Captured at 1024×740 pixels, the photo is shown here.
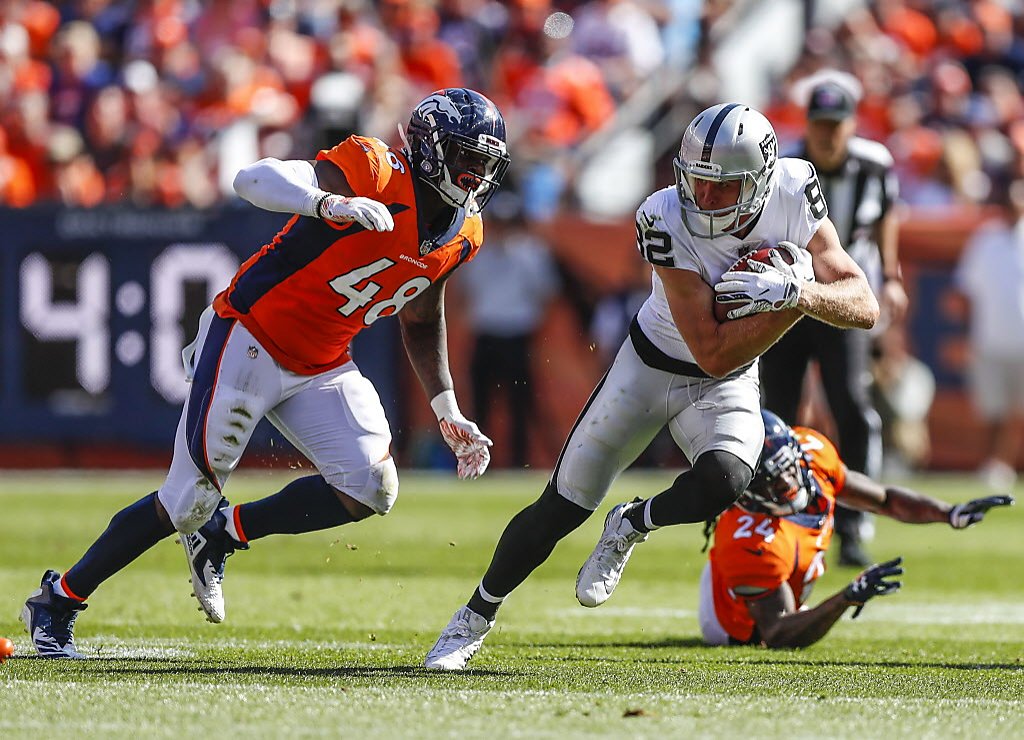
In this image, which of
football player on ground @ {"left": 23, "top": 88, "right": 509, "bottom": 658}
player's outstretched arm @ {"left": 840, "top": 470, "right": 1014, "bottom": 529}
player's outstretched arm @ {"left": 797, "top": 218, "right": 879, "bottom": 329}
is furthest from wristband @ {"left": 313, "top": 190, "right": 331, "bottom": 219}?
player's outstretched arm @ {"left": 840, "top": 470, "right": 1014, "bottom": 529}

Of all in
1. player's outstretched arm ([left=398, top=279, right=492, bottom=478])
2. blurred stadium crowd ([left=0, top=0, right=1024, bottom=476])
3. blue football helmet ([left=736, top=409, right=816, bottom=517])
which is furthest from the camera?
blurred stadium crowd ([left=0, top=0, right=1024, bottom=476])

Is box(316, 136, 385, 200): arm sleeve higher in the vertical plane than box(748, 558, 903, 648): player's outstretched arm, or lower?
higher

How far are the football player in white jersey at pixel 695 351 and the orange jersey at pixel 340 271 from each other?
64 cm

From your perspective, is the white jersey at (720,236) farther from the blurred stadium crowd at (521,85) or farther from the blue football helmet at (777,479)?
the blurred stadium crowd at (521,85)

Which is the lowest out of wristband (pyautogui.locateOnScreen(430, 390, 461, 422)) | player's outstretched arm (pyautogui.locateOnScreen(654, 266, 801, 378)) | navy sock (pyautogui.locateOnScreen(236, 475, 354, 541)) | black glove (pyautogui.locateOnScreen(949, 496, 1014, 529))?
black glove (pyautogui.locateOnScreen(949, 496, 1014, 529))

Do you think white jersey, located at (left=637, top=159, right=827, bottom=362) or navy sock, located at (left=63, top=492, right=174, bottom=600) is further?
navy sock, located at (left=63, top=492, right=174, bottom=600)

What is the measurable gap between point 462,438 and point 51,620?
130 cm

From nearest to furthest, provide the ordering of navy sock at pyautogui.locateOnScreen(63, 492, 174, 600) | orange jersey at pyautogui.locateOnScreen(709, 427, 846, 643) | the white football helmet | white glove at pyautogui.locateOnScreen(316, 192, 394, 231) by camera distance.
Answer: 1. white glove at pyautogui.locateOnScreen(316, 192, 394, 231)
2. the white football helmet
3. navy sock at pyautogui.locateOnScreen(63, 492, 174, 600)
4. orange jersey at pyautogui.locateOnScreen(709, 427, 846, 643)

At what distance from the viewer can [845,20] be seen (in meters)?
14.1

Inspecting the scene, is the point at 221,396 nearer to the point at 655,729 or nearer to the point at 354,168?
the point at 354,168

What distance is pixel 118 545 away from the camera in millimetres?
5148

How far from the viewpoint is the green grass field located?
13.2 feet

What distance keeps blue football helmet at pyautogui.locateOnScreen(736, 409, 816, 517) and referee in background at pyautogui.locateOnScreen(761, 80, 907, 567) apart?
75.8 inches

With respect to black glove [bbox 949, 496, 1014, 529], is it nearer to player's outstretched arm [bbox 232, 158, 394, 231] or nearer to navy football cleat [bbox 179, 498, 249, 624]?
player's outstretched arm [bbox 232, 158, 394, 231]
